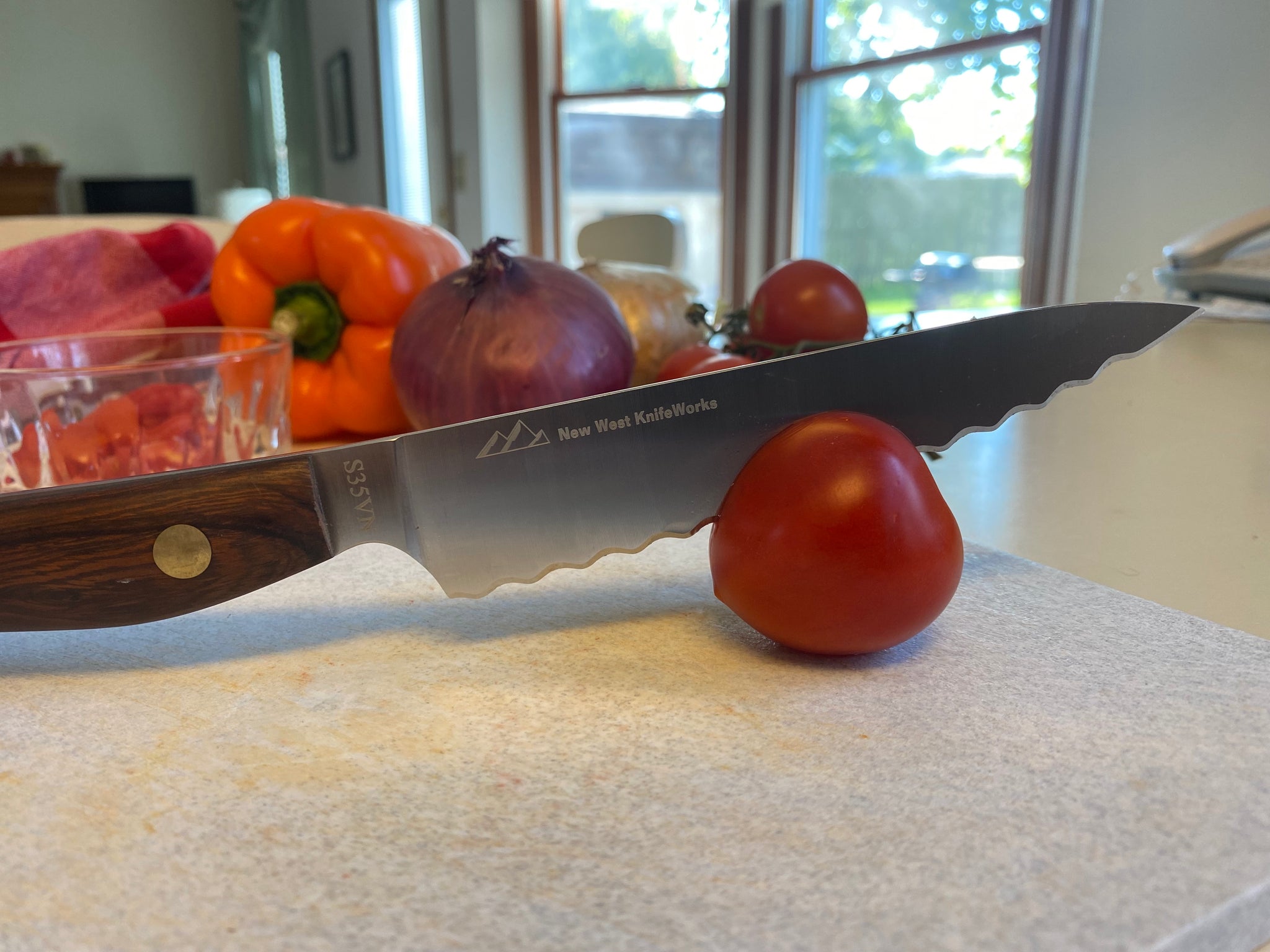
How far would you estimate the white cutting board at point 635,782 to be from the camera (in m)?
0.25

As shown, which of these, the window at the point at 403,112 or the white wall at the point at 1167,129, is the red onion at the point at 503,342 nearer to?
the white wall at the point at 1167,129

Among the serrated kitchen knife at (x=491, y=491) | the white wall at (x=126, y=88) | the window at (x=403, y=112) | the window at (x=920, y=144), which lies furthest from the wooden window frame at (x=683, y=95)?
the white wall at (x=126, y=88)

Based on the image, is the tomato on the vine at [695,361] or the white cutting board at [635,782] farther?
the tomato on the vine at [695,361]

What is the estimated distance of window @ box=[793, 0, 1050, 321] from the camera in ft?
8.46

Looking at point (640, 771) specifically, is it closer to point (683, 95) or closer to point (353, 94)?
point (683, 95)

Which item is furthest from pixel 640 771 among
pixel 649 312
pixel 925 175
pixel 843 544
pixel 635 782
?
pixel 925 175

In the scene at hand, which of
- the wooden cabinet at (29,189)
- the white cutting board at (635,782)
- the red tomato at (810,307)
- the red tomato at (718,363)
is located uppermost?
the wooden cabinet at (29,189)

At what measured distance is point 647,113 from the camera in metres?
3.83

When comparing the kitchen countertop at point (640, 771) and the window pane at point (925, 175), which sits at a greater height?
the window pane at point (925, 175)

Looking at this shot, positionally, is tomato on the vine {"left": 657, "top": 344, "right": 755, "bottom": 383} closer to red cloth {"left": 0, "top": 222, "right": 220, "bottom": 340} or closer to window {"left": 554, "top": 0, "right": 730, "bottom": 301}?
red cloth {"left": 0, "top": 222, "right": 220, "bottom": 340}

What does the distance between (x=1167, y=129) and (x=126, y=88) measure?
22.6ft

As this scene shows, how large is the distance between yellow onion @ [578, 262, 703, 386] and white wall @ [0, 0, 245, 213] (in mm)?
6527

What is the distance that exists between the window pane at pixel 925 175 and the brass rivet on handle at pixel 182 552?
2.57 metres

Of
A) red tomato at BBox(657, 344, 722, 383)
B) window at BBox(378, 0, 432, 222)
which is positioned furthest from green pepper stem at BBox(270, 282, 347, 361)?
window at BBox(378, 0, 432, 222)
